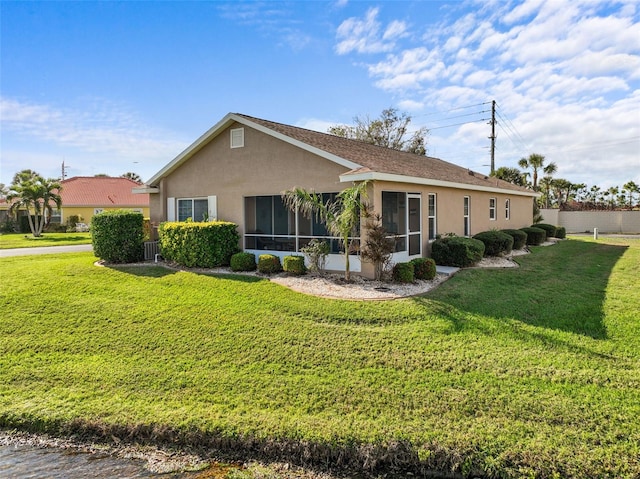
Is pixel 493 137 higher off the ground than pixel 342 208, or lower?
higher

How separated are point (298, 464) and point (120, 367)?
12.4 feet

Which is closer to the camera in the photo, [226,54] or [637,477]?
[637,477]

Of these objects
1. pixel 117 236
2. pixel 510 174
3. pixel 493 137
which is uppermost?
pixel 493 137

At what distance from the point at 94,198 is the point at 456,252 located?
3636cm

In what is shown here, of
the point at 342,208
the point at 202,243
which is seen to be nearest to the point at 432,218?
the point at 342,208

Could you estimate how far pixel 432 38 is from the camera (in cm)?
1407

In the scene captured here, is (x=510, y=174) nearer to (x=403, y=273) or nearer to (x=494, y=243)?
(x=494, y=243)

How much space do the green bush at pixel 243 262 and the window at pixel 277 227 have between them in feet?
3.50

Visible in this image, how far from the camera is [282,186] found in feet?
41.7

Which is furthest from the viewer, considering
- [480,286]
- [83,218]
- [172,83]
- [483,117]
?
[83,218]

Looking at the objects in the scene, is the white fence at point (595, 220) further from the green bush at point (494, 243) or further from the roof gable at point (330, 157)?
the roof gable at point (330, 157)

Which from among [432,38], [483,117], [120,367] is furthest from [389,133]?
[120,367]

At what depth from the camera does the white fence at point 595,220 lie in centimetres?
3400

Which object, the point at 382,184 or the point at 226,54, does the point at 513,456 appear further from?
the point at 226,54
